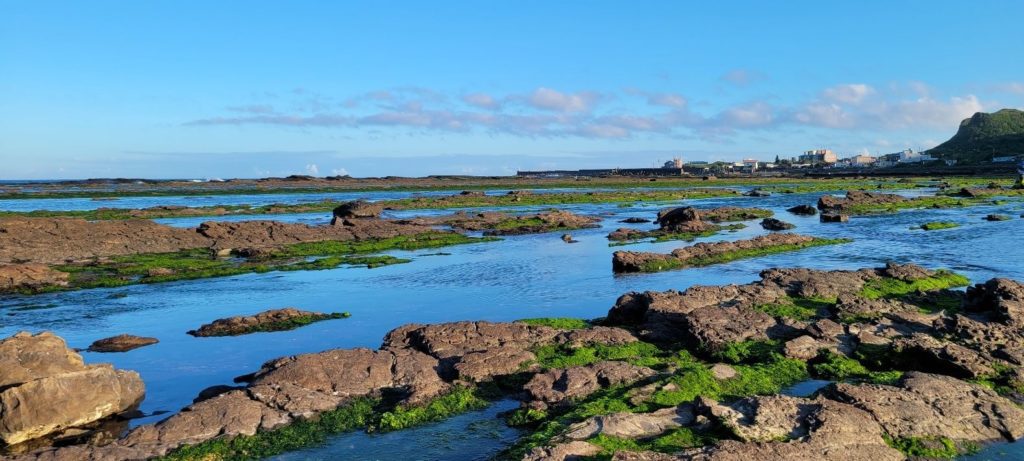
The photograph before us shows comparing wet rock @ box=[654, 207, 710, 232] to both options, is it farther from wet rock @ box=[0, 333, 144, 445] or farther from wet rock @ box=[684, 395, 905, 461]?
wet rock @ box=[0, 333, 144, 445]

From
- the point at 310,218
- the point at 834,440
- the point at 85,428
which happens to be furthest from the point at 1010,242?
the point at 310,218

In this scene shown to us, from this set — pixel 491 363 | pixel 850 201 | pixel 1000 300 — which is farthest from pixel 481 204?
pixel 491 363

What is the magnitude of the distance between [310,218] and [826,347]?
167 feet

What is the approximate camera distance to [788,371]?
12.6m

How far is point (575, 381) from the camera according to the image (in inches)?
461

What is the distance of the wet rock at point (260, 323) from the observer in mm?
17719

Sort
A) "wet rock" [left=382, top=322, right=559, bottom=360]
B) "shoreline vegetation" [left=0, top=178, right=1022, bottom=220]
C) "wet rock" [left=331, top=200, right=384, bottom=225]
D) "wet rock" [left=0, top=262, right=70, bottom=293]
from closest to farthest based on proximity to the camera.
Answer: "wet rock" [left=382, top=322, right=559, bottom=360] < "wet rock" [left=0, top=262, right=70, bottom=293] < "wet rock" [left=331, top=200, right=384, bottom=225] < "shoreline vegetation" [left=0, top=178, right=1022, bottom=220]

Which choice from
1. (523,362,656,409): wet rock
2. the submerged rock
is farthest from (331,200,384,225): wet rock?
(523,362,656,409): wet rock

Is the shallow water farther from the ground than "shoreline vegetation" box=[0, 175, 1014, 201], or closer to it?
closer to it

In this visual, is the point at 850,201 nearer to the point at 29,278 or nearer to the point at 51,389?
the point at 29,278

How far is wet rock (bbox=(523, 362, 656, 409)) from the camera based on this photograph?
11305 mm

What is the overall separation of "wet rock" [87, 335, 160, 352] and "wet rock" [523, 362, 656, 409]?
415 inches

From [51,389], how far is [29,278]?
18351mm

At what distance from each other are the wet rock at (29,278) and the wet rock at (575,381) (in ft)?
72.5
